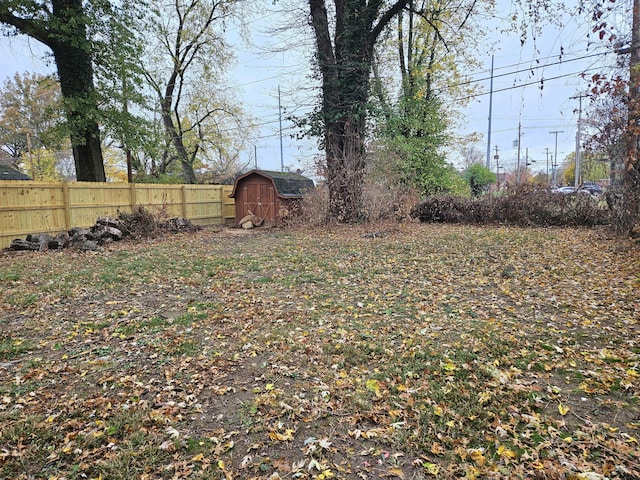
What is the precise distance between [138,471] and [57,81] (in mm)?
13344

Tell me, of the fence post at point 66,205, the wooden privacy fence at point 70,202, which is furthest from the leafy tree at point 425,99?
the fence post at point 66,205

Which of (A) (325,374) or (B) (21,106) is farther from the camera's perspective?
(B) (21,106)

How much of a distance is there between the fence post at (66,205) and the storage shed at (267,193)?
20.7ft

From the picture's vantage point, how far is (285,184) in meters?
14.3

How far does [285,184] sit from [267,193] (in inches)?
32.6

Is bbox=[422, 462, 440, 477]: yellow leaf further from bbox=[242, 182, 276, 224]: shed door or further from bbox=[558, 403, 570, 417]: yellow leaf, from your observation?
bbox=[242, 182, 276, 224]: shed door

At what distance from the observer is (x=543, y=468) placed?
5.77 ft

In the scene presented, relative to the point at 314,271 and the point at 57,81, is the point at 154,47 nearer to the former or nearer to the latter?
the point at 57,81

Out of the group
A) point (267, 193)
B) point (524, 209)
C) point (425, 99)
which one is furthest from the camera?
point (425, 99)

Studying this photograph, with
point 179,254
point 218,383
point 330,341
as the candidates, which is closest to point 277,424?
point 218,383

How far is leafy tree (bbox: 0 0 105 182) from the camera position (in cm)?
968

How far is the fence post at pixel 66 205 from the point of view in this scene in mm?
9477

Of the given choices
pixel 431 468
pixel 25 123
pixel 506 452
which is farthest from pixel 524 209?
pixel 25 123

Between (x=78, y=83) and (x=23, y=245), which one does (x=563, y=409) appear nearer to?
(x=23, y=245)
